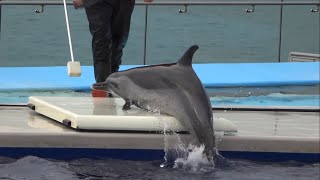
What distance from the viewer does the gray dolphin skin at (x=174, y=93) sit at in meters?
5.47

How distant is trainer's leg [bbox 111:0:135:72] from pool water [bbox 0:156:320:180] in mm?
1653

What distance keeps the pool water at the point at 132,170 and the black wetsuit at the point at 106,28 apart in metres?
1.42

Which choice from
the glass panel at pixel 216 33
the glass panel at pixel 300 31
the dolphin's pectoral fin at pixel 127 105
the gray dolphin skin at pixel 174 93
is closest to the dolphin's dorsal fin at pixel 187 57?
the gray dolphin skin at pixel 174 93

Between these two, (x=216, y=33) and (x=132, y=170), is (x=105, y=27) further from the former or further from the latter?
(x=216, y=33)

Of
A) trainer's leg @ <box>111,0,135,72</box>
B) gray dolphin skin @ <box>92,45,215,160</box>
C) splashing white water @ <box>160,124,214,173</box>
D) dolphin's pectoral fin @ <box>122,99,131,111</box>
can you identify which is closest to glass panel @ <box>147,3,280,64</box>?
trainer's leg @ <box>111,0,135,72</box>

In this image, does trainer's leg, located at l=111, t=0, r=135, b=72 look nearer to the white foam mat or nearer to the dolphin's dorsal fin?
the white foam mat

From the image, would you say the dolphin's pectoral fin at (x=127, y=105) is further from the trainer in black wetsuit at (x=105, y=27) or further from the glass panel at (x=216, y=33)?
the glass panel at (x=216, y=33)

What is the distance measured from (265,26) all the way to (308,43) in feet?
3.17

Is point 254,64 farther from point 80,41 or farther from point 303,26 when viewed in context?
point 80,41

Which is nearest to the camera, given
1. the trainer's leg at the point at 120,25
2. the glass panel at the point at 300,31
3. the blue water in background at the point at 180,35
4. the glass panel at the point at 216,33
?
the trainer's leg at the point at 120,25

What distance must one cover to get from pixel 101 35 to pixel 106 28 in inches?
2.8

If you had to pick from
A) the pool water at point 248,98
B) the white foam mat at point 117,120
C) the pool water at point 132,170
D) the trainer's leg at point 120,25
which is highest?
the trainer's leg at point 120,25

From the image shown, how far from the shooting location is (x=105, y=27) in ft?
22.0

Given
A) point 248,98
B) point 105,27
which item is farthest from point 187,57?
point 248,98
